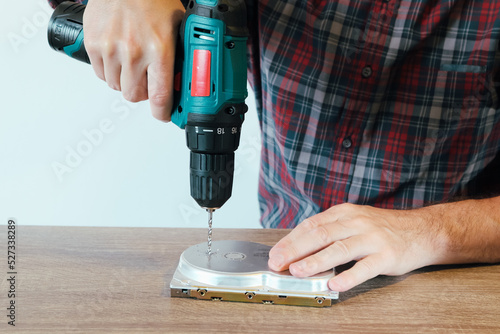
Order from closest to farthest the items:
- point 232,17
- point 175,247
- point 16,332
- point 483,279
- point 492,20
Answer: point 16,332
point 232,17
point 483,279
point 175,247
point 492,20

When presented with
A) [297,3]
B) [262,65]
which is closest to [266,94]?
[262,65]

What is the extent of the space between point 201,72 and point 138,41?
0.45 ft

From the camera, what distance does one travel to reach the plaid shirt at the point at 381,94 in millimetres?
1463

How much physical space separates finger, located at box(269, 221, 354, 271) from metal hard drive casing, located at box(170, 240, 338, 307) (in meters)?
0.02

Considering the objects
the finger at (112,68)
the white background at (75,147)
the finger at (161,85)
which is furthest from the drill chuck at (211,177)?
the white background at (75,147)

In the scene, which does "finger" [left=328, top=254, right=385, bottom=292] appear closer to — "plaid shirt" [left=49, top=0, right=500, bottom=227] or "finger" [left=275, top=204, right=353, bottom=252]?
"finger" [left=275, top=204, right=353, bottom=252]

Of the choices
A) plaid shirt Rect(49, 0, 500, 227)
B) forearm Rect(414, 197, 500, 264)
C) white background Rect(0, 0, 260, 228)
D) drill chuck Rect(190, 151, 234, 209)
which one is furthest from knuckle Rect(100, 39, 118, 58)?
white background Rect(0, 0, 260, 228)

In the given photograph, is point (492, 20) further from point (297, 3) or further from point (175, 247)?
point (175, 247)

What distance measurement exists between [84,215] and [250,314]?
1710mm

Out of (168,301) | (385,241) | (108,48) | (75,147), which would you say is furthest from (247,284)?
(75,147)

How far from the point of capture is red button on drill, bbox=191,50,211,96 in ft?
3.44

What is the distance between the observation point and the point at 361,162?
5.17 feet

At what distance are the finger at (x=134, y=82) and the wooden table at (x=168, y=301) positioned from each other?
353 mm

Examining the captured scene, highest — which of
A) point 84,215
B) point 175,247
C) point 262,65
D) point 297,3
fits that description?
point 297,3
